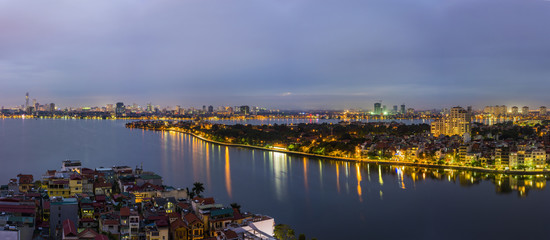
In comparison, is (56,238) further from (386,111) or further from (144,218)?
(386,111)

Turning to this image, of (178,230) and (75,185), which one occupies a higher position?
(75,185)

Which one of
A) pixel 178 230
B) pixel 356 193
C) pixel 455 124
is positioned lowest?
pixel 356 193

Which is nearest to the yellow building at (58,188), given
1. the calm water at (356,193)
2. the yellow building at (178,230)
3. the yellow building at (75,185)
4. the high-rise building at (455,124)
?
the yellow building at (75,185)

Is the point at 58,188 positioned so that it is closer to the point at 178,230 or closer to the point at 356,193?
the point at 178,230

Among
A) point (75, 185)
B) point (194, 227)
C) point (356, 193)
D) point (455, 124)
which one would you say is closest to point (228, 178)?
point (356, 193)

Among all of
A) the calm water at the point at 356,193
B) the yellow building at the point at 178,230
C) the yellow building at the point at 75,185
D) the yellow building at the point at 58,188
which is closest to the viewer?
the yellow building at the point at 178,230

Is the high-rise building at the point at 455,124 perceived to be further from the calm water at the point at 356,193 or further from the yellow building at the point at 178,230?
the yellow building at the point at 178,230

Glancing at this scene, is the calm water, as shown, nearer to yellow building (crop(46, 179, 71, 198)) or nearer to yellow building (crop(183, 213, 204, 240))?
yellow building (crop(183, 213, 204, 240))

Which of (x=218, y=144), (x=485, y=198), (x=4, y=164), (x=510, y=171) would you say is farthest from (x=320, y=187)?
(x=218, y=144)
